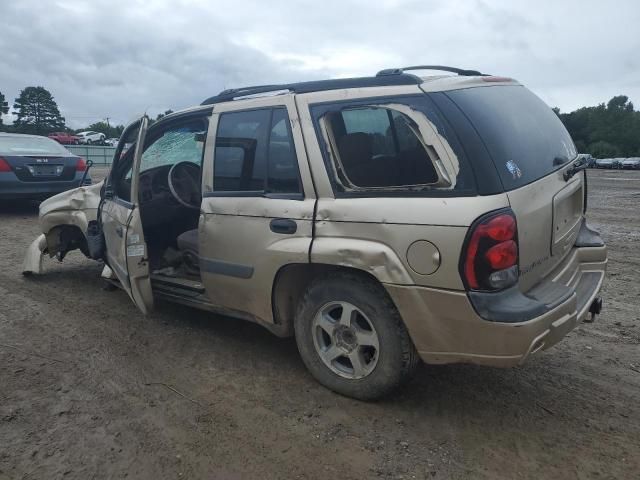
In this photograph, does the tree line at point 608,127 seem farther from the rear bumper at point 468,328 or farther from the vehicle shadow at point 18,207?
the rear bumper at point 468,328

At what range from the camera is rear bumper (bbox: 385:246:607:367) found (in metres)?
2.62

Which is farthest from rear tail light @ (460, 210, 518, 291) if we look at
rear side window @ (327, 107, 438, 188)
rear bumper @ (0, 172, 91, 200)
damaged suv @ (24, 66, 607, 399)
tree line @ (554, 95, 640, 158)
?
tree line @ (554, 95, 640, 158)

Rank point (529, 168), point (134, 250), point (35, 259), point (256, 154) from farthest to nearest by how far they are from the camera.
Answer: point (35, 259) → point (134, 250) → point (256, 154) → point (529, 168)

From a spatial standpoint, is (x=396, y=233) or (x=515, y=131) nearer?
(x=396, y=233)

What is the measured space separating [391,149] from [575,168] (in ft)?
4.32

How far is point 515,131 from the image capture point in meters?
2.99

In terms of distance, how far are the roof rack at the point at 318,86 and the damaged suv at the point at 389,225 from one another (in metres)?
0.01

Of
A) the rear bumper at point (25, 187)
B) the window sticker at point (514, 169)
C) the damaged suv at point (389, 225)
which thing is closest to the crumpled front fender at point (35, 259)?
the damaged suv at point (389, 225)

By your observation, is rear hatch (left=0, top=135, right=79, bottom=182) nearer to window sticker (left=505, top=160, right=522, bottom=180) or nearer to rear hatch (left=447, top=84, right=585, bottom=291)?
rear hatch (left=447, top=84, right=585, bottom=291)

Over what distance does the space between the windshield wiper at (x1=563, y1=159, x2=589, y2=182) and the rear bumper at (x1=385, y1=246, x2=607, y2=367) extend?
2.36 feet

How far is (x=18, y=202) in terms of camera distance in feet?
37.5

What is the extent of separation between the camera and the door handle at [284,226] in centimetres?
325

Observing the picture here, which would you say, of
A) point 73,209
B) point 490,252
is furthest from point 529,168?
point 73,209

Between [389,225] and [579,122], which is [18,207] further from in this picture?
[579,122]
